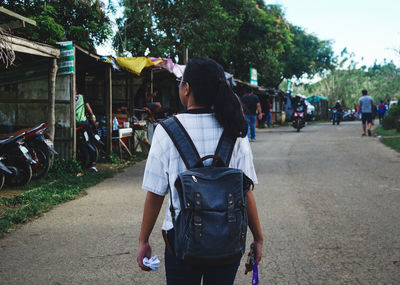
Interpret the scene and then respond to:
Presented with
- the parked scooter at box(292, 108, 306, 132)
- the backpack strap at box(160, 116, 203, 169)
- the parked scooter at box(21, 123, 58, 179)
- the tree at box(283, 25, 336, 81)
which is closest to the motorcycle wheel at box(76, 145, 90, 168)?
the parked scooter at box(21, 123, 58, 179)

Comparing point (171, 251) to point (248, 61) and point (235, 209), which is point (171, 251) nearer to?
point (235, 209)

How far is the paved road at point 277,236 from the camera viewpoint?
3.72 meters

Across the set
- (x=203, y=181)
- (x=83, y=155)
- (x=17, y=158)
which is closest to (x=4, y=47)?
(x=17, y=158)

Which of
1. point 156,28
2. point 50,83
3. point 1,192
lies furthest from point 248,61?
point 1,192

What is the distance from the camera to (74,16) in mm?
12281

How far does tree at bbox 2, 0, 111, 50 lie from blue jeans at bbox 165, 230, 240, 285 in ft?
28.1

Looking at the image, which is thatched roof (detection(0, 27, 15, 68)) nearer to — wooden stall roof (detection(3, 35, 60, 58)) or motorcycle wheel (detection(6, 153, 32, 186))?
wooden stall roof (detection(3, 35, 60, 58))

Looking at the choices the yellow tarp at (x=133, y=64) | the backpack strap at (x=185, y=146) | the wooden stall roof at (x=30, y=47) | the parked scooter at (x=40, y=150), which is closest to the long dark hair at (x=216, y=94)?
the backpack strap at (x=185, y=146)

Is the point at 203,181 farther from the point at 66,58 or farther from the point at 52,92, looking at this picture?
the point at 66,58

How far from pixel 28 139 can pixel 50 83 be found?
1446mm

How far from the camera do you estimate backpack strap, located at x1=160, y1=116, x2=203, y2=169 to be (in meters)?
1.88

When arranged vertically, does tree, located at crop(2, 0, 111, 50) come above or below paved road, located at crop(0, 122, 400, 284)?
above

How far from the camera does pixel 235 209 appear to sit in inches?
71.9

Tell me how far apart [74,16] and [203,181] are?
11.6 metres
